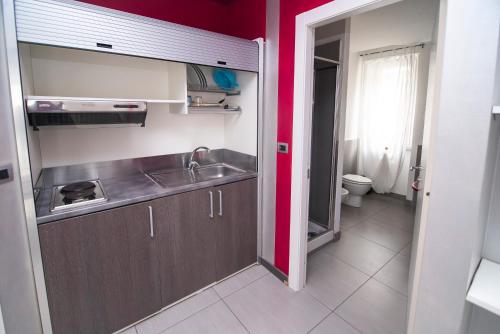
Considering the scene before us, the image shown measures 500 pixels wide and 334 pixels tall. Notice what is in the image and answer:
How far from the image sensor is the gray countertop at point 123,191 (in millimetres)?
1365

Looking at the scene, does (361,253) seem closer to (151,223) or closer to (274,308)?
(274,308)

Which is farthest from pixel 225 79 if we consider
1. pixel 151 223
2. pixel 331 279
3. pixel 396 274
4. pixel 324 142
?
pixel 396 274

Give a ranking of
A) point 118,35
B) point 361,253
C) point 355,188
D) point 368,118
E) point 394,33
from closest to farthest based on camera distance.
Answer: point 118,35 < point 361,253 < point 394,33 < point 355,188 < point 368,118

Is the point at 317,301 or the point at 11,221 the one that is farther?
the point at 317,301

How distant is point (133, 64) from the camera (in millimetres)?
2021

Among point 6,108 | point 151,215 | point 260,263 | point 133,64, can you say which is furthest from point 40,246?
point 260,263

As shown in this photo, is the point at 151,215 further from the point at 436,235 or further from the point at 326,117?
the point at 326,117

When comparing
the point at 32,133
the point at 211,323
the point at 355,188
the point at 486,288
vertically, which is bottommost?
the point at 211,323

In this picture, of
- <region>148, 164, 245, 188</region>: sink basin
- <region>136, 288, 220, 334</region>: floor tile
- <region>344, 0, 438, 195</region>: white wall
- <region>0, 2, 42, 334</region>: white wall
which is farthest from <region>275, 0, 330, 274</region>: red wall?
<region>0, 2, 42, 334</region>: white wall

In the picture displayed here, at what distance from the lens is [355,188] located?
3686 mm

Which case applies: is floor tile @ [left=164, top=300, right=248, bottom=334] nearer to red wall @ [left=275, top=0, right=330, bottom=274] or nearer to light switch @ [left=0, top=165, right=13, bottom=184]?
red wall @ [left=275, top=0, right=330, bottom=274]

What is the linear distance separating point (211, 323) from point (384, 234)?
88.7 inches

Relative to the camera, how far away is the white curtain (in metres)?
3.77

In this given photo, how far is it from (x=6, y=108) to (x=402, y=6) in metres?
3.20
